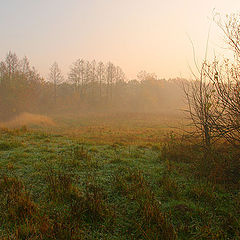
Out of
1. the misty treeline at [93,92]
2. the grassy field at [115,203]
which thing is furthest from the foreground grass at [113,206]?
the misty treeline at [93,92]

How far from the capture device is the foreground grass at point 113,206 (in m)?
2.64

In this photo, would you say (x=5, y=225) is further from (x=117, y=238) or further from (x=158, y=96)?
(x=158, y=96)

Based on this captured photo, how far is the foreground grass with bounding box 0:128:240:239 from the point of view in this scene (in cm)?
264

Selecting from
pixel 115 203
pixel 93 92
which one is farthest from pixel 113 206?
pixel 93 92

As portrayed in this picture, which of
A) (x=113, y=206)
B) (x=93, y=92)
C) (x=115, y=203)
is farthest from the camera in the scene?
(x=93, y=92)

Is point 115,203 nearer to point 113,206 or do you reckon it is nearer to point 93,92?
point 113,206

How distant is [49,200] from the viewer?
11.2 feet

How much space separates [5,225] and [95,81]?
53.9 meters

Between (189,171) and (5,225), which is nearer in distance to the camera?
(5,225)

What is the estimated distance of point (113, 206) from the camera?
3373 mm

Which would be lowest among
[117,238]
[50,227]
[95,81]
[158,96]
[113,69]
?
[117,238]

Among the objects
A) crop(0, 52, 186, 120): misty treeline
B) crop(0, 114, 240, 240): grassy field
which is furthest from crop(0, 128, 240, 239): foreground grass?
crop(0, 52, 186, 120): misty treeline

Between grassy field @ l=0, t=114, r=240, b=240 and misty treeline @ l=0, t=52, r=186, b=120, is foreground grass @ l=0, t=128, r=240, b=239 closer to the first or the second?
grassy field @ l=0, t=114, r=240, b=240

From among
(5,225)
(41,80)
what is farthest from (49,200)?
(41,80)
